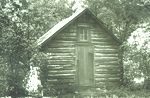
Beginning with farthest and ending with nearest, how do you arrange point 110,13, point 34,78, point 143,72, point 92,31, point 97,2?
point 97,2, point 110,13, point 92,31, point 143,72, point 34,78

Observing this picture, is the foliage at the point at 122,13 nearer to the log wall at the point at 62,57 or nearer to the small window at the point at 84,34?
the small window at the point at 84,34

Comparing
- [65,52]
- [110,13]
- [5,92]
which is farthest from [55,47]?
[110,13]

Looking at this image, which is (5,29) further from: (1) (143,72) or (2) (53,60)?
(1) (143,72)

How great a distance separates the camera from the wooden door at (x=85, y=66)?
54.4 feet

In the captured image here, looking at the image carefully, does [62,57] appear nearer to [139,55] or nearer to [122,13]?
[139,55]

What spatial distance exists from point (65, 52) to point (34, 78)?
17.0 feet

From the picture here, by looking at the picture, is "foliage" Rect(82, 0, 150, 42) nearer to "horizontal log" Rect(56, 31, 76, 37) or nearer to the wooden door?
the wooden door

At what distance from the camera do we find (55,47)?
16172 millimetres

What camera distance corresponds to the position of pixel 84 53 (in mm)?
16734

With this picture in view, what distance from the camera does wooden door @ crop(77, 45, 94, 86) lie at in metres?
16.6

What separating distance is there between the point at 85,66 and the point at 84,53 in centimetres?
90

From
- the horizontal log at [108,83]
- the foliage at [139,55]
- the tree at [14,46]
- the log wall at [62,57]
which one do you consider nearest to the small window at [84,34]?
the log wall at [62,57]

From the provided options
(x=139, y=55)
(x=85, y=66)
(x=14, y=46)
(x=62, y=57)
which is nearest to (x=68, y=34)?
(x=62, y=57)

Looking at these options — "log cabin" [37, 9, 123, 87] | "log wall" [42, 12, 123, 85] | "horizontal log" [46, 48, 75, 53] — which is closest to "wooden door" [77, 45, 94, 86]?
"log cabin" [37, 9, 123, 87]
